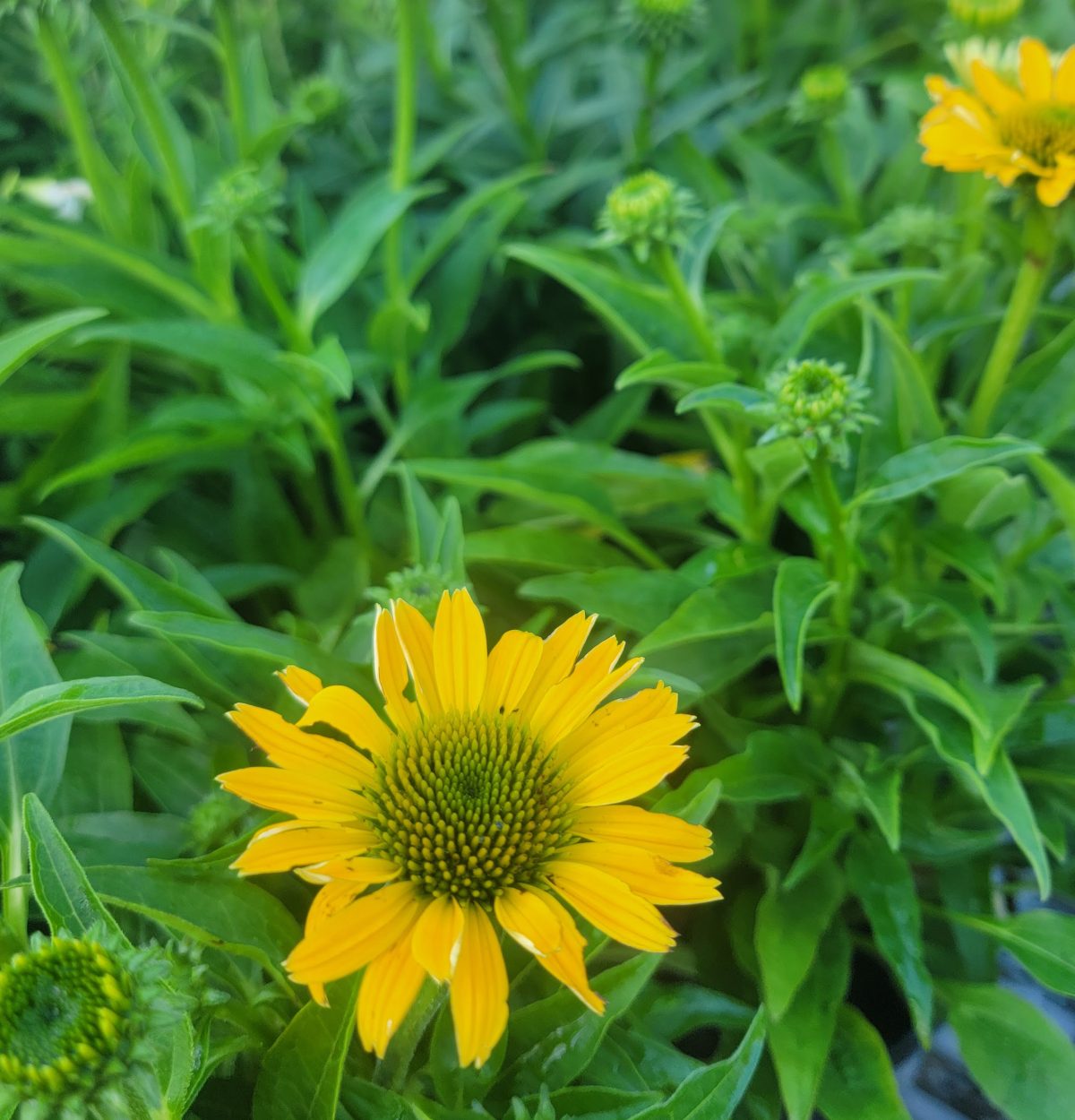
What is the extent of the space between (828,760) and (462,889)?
362 mm

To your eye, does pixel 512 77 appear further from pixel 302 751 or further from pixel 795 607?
pixel 302 751

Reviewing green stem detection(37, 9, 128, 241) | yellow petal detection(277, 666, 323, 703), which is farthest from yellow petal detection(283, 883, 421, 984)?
green stem detection(37, 9, 128, 241)

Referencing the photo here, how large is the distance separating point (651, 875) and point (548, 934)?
2.3 inches

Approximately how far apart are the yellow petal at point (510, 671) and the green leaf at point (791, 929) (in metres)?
0.26

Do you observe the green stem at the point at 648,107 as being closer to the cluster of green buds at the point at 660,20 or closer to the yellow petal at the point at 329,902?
the cluster of green buds at the point at 660,20

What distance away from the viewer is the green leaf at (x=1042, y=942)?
65 cm

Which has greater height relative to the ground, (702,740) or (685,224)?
(685,224)

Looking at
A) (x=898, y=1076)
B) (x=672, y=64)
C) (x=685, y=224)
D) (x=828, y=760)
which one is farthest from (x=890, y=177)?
(x=898, y=1076)

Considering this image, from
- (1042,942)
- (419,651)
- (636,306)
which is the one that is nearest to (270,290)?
(636,306)

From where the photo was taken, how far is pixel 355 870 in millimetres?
454

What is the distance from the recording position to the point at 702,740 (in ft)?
2.51

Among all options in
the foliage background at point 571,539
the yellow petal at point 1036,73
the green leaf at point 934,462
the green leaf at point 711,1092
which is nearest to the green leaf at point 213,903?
the foliage background at point 571,539

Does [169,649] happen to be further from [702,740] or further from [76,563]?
[702,740]

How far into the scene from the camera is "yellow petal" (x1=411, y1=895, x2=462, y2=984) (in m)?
0.42
